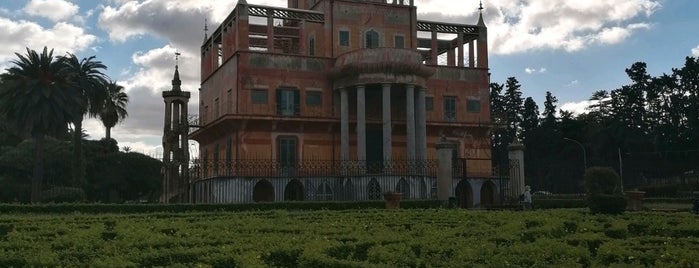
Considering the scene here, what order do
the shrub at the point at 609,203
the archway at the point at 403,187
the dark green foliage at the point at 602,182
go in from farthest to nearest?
the archway at the point at 403,187 → the dark green foliage at the point at 602,182 → the shrub at the point at 609,203

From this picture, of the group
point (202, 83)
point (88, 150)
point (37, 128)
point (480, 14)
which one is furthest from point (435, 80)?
point (88, 150)

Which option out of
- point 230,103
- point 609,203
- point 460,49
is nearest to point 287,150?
point 230,103

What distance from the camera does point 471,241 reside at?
45.0 ft

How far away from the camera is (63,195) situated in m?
45.9

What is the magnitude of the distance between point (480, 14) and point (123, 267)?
1688 inches

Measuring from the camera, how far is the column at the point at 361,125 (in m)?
41.3

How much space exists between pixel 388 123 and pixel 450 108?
768 centimetres

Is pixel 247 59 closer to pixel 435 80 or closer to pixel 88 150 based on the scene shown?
pixel 435 80

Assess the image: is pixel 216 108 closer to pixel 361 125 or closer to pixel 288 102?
pixel 288 102

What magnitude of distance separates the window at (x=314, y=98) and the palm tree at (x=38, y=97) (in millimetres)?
14312

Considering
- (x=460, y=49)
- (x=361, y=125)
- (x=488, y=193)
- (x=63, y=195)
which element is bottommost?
(x=488, y=193)

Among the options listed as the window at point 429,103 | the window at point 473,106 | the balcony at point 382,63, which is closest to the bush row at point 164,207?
the balcony at point 382,63

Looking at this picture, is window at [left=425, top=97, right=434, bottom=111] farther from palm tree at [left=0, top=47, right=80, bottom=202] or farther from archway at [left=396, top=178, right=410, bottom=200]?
palm tree at [left=0, top=47, right=80, bottom=202]

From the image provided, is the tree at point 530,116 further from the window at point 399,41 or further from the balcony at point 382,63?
the balcony at point 382,63
